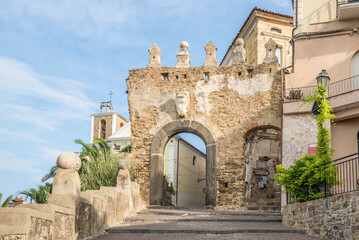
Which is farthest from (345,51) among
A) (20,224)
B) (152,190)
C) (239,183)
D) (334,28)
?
(20,224)

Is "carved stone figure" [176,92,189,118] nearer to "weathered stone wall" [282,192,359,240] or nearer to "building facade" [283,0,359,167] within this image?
"building facade" [283,0,359,167]

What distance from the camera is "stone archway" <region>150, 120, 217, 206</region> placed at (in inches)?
683

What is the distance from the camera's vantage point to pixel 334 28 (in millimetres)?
17688

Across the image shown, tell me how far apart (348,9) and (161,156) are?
8.83 metres

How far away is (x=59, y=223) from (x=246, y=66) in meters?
11.5

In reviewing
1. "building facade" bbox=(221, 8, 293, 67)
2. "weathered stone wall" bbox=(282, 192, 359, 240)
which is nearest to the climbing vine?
"weathered stone wall" bbox=(282, 192, 359, 240)

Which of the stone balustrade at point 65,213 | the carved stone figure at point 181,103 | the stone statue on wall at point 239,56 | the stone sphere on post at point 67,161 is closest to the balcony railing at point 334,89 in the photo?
the stone statue on wall at point 239,56

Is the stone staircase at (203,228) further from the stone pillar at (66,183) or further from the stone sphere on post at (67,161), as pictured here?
the stone sphere on post at (67,161)

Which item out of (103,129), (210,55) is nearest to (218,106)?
(210,55)

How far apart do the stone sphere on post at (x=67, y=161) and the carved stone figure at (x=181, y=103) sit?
914cm

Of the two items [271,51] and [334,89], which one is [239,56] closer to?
[271,51]

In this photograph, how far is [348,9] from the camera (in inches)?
679

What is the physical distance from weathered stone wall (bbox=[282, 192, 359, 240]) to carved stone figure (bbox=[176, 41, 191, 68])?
8891mm

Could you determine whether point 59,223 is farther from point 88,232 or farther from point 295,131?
point 295,131
